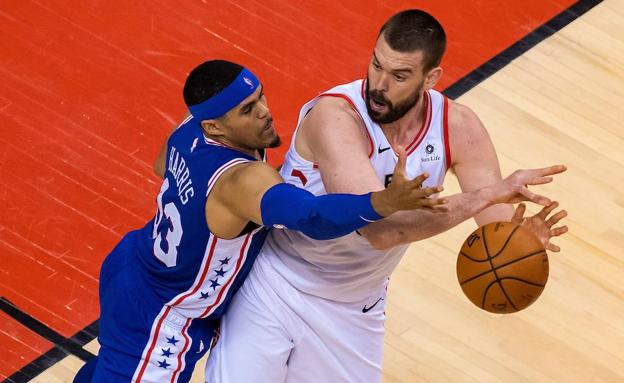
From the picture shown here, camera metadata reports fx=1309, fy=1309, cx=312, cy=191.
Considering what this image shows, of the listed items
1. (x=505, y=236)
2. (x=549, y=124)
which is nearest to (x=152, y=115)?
(x=549, y=124)

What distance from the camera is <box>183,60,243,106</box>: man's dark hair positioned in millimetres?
5242

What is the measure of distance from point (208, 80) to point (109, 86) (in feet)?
9.84

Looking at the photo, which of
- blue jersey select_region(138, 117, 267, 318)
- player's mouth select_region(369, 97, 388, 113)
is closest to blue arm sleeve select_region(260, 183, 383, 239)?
blue jersey select_region(138, 117, 267, 318)

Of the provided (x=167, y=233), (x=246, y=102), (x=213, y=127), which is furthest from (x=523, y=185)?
(x=167, y=233)

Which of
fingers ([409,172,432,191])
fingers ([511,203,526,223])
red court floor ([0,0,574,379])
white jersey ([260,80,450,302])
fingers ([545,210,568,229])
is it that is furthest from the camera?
red court floor ([0,0,574,379])

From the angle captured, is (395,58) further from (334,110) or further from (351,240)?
(351,240)

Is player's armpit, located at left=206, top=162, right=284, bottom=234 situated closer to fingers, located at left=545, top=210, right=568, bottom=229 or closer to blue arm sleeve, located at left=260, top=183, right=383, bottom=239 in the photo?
blue arm sleeve, located at left=260, top=183, right=383, bottom=239

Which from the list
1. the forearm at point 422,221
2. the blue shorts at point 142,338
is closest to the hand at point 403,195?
the forearm at point 422,221

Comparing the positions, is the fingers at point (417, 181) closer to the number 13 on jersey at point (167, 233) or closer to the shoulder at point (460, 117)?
the shoulder at point (460, 117)

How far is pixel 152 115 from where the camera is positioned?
8000 mm

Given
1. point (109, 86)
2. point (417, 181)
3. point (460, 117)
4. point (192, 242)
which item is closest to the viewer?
point (417, 181)

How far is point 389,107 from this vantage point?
5.29 meters

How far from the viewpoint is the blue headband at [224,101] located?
5.23 meters

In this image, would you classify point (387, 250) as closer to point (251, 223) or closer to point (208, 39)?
point (251, 223)
